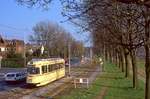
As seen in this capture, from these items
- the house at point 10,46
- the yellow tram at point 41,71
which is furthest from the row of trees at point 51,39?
the yellow tram at point 41,71

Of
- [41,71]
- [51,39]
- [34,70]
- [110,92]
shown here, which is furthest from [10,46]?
[110,92]

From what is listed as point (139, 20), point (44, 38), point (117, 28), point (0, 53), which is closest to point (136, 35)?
point (117, 28)

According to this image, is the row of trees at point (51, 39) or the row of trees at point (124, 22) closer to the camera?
the row of trees at point (124, 22)

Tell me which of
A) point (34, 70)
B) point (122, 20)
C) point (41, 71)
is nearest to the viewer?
point (122, 20)

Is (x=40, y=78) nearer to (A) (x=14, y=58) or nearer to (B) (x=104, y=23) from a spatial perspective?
(B) (x=104, y=23)

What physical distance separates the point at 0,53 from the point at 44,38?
17.5 meters

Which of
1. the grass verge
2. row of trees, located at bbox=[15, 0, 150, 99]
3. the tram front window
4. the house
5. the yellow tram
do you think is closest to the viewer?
row of trees, located at bbox=[15, 0, 150, 99]

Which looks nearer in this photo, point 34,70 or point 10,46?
point 34,70

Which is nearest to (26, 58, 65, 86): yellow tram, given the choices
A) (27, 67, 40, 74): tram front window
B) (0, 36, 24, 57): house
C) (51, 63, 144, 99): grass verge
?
(27, 67, 40, 74): tram front window

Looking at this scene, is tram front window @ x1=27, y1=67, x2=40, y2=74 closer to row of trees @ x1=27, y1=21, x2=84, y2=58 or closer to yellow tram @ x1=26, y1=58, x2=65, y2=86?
yellow tram @ x1=26, y1=58, x2=65, y2=86

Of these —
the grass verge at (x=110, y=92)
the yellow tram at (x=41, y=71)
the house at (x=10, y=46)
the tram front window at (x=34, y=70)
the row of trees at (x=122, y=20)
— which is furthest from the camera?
the house at (x=10, y=46)

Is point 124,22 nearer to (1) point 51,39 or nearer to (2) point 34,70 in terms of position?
(2) point 34,70

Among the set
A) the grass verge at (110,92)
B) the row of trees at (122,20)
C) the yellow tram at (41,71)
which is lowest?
the grass verge at (110,92)

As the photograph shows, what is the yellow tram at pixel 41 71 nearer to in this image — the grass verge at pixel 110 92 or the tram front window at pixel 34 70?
the tram front window at pixel 34 70
